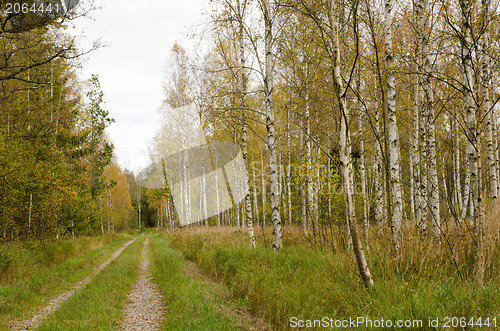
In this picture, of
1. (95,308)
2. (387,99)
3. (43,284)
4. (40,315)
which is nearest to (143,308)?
(95,308)

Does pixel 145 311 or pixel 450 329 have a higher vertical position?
pixel 450 329

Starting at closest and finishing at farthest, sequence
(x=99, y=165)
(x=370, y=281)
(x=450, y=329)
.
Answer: (x=450, y=329), (x=370, y=281), (x=99, y=165)

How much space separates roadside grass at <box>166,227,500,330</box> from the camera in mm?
3061

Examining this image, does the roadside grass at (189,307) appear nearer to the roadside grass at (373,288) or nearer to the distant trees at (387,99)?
the roadside grass at (373,288)

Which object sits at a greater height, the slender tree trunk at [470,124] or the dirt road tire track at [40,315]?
the slender tree trunk at [470,124]

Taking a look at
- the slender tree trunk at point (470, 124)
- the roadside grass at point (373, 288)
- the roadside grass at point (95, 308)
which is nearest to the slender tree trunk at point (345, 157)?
the roadside grass at point (373, 288)

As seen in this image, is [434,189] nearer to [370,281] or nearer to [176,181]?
[370,281]

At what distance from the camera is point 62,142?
504 inches

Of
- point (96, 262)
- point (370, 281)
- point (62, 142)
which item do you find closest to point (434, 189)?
point (370, 281)

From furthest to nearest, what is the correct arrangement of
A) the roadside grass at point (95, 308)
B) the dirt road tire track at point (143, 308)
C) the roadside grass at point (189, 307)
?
the dirt road tire track at point (143, 308) → the roadside grass at point (95, 308) → the roadside grass at point (189, 307)

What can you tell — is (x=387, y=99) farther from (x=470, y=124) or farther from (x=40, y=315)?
(x=40, y=315)

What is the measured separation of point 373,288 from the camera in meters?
3.64

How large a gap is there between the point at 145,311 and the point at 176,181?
2155cm

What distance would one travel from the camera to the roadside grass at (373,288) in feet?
10.0
